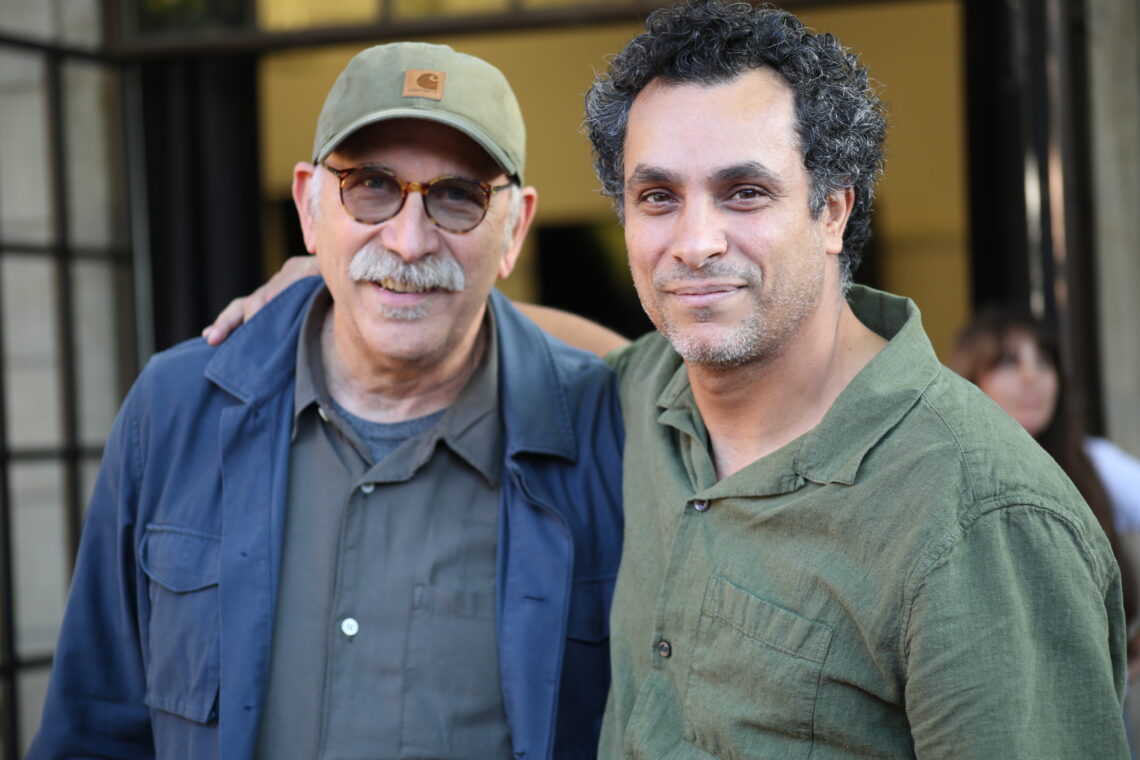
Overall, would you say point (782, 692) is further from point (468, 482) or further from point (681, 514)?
point (468, 482)

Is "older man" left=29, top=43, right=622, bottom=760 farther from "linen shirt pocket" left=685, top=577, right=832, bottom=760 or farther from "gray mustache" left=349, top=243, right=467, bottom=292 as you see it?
"linen shirt pocket" left=685, top=577, right=832, bottom=760

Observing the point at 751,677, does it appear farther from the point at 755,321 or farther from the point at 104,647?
the point at 104,647

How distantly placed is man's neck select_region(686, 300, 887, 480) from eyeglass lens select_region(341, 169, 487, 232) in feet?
1.73

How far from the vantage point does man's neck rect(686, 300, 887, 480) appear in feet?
5.12

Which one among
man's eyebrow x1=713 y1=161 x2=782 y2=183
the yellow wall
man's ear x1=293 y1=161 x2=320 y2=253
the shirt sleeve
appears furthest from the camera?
the yellow wall

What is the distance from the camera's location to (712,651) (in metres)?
1.50

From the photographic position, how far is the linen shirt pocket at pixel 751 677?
1397 mm

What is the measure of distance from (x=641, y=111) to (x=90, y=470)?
9.19 feet

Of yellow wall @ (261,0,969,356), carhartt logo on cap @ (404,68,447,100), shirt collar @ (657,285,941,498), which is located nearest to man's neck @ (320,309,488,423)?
carhartt logo on cap @ (404,68,447,100)

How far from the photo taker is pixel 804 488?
146 centimetres

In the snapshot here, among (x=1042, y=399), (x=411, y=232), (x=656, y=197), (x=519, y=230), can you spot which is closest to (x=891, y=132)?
(x=1042, y=399)

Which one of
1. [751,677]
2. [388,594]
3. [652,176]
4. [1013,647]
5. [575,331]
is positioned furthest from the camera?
[575,331]

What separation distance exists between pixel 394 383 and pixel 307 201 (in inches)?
14.3

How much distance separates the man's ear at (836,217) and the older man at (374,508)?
541 mm
